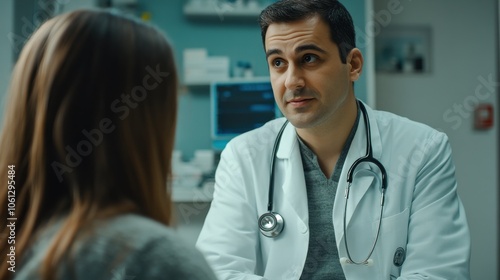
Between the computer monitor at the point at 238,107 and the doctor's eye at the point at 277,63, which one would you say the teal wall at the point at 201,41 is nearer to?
the computer monitor at the point at 238,107

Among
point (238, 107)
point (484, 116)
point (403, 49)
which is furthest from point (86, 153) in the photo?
point (484, 116)

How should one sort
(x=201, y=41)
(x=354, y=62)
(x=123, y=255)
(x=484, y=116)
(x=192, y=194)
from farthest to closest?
1. (x=201, y=41)
2. (x=484, y=116)
3. (x=192, y=194)
4. (x=354, y=62)
5. (x=123, y=255)

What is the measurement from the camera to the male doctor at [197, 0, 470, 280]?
120 centimetres

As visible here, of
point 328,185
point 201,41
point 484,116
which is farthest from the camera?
point 201,41

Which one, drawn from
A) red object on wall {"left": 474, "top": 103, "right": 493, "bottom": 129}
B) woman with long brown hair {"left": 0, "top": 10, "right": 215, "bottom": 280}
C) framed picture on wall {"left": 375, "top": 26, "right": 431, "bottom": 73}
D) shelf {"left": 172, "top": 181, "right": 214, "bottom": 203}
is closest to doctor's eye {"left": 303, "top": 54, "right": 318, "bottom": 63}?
woman with long brown hair {"left": 0, "top": 10, "right": 215, "bottom": 280}

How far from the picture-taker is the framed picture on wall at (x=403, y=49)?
2807 millimetres

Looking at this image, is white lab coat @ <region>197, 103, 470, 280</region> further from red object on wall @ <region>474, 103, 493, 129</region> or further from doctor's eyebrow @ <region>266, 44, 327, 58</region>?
red object on wall @ <region>474, 103, 493, 129</region>

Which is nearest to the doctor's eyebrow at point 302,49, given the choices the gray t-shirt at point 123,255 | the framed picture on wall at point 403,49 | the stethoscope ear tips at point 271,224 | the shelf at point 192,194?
the stethoscope ear tips at point 271,224

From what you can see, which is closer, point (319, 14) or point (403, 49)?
point (319, 14)

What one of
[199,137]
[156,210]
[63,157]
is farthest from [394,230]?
[199,137]

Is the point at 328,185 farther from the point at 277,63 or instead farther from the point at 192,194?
the point at 192,194

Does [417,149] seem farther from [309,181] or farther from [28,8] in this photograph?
[28,8]

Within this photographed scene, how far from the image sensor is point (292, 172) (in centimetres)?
134

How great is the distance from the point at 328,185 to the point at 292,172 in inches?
4.1
